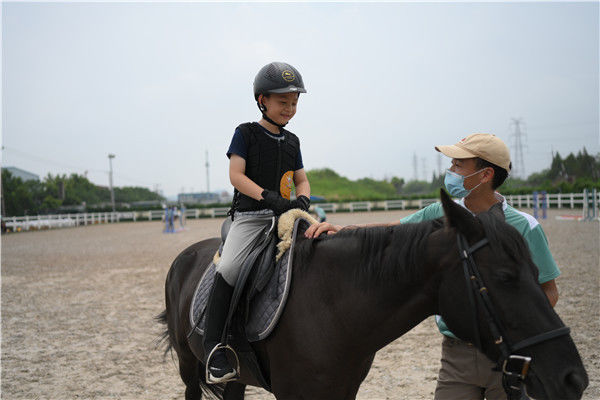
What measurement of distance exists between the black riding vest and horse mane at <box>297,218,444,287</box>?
1.99 feet

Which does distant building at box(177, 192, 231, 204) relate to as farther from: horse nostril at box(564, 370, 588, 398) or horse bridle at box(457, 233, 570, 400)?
horse nostril at box(564, 370, 588, 398)

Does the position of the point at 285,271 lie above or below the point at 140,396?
above

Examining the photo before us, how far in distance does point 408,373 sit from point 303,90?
12.6 feet

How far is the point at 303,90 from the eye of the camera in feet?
8.62

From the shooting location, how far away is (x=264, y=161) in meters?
2.70

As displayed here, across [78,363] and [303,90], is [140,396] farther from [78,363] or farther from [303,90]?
[303,90]

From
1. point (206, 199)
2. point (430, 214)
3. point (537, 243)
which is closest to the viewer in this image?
point (537, 243)

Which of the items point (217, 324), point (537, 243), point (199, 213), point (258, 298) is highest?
point (537, 243)

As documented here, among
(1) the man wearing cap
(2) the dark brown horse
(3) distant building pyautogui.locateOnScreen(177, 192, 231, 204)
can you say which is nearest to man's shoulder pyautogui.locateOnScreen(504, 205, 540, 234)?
(1) the man wearing cap

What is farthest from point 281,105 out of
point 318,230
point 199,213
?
point 199,213

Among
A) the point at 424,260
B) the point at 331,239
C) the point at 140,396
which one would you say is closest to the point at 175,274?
the point at 140,396

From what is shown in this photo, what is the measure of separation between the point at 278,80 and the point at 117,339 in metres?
5.74

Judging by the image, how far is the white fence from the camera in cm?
3509

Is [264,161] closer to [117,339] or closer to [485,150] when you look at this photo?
[485,150]
